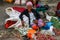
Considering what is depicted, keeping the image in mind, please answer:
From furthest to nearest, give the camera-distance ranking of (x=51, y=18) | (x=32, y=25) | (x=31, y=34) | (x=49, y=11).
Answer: (x=49, y=11)
(x=51, y=18)
(x=32, y=25)
(x=31, y=34)

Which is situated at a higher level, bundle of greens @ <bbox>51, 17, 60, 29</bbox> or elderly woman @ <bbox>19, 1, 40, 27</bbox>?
elderly woman @ <bbox>19, 1, 40, 27</bbox>

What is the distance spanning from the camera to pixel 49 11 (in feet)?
26.0

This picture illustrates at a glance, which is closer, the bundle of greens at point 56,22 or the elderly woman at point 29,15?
the bundle of greens at point 56,22

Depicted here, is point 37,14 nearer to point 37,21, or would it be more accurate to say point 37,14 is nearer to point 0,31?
point 37,21

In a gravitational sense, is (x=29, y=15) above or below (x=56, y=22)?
above

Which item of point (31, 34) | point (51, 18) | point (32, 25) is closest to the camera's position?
point (31, 34)

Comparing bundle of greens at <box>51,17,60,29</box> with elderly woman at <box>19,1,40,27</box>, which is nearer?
bundle of greens at <box>51,17,60,29</box>

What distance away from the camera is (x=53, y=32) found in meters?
6.55

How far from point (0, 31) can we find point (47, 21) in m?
1.34

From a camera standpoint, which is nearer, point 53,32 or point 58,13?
point 53,32

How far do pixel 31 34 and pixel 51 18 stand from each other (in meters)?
1.11

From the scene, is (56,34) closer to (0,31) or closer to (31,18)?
(31,18)

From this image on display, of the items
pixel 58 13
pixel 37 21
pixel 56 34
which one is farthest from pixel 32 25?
pixel 58 13

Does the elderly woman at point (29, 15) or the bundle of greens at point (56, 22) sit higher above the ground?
the elderly woman at point (29, 15)
